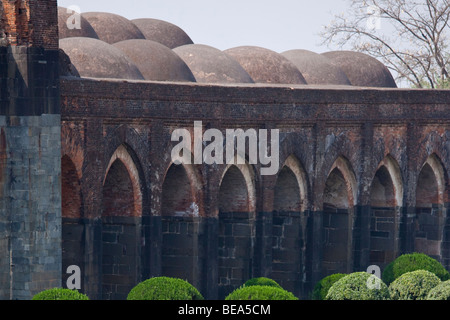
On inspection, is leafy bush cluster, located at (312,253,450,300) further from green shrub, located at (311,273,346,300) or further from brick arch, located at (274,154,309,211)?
brick arch, located at (274,154,309,211)

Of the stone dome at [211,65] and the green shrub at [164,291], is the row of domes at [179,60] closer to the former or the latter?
the stone dome at [211,65]

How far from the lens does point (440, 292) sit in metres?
21.8

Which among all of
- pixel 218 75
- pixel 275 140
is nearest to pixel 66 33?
pixel 218 75

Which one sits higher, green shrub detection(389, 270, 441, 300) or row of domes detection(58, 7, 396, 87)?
row of domes detection(58, 7, 396, 87)

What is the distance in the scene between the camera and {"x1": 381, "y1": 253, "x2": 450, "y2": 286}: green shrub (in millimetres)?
26312

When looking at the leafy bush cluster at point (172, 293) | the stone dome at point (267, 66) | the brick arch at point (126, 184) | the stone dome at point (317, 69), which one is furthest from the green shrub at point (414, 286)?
the stone dome at point (317, 69)

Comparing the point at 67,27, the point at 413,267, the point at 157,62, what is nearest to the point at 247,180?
the point at 157,62

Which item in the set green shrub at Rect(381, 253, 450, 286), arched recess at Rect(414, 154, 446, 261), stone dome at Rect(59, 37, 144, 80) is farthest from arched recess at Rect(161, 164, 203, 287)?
arched recess at Rect(414, 154, 446, 261)

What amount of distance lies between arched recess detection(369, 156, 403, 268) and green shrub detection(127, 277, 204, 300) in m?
9.84

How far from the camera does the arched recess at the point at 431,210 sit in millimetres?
31719

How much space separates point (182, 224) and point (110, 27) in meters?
6.47

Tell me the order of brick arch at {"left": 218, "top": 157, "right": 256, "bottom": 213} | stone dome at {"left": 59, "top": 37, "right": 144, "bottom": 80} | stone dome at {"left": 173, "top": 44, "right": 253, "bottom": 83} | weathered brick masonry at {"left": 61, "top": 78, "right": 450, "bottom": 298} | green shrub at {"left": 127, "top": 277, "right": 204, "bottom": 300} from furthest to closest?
stone dome at {"left": 173, "top": 44, "right": 253, "bottom": 83}
brick arch at {"left": 218, "top": 157, "right": 256, "bottom": 213}
stone dome at {"left": 59, "top": 37, "right": 144, "bottom": 80}
weathered brick masonry at {"left": 61, "top": 78, "right": 450, "bottom": 298}
green shrub at {"left": 127, "top": 277, "right": 204, "bottom": 300}

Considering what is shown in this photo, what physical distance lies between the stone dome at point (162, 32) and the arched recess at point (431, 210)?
674 centimetres

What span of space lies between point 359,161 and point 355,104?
1.30 metres
